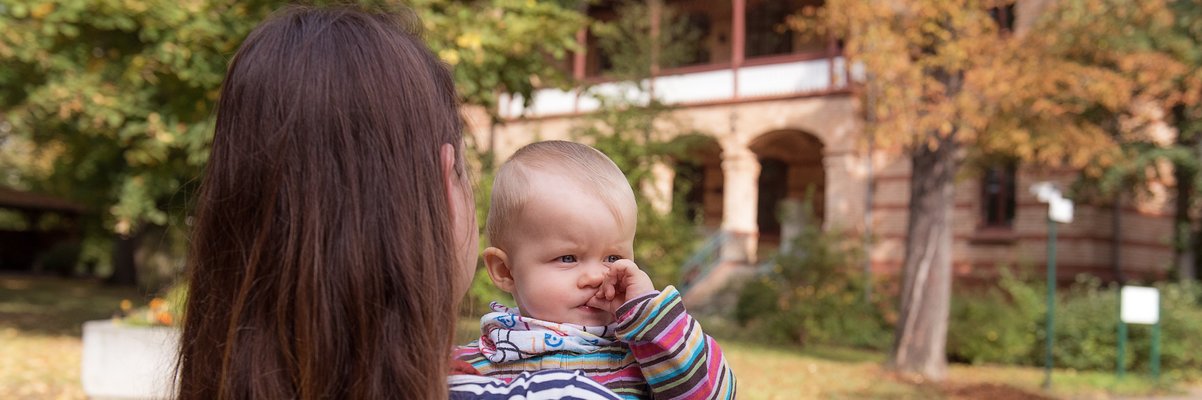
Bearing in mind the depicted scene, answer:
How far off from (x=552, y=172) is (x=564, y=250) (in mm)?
134

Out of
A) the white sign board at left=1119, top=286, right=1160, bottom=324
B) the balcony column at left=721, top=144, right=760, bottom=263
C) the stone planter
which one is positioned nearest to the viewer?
the stone planter

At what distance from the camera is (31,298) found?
20172 mm

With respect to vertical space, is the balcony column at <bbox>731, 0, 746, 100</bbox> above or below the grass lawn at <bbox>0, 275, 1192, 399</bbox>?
above

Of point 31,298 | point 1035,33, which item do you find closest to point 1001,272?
point 1035,33

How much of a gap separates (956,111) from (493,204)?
9732mm

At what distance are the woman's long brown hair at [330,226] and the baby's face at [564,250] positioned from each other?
253 mm

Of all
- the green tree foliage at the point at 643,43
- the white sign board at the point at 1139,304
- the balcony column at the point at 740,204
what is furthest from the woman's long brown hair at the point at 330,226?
the balcony column at the point at 740,204

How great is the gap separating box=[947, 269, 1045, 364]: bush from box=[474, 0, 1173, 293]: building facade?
100 inches

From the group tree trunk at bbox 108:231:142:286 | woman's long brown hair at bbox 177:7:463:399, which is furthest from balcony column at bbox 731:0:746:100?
woman's long brown hair at bbox 177:7:463:399

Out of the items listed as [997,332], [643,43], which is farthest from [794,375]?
[643,43]

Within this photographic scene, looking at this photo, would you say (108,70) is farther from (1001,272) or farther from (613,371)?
(1001,272)

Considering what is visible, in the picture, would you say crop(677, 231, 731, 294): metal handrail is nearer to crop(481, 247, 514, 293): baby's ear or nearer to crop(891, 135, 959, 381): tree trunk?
crop(891, 135, 959, 381): tree trunk

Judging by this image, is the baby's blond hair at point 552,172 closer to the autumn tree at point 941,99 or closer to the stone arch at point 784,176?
the autumn tree at point 941,99

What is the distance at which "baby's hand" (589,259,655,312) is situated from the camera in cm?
141
